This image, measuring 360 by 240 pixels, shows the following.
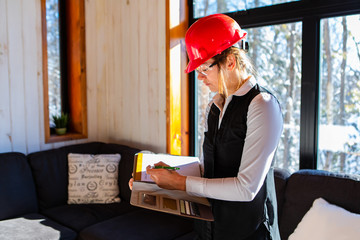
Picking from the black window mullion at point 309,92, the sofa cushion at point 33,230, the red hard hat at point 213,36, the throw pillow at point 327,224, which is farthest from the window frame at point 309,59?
the sofa cushion at point 33,230

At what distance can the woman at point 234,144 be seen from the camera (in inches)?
41.3

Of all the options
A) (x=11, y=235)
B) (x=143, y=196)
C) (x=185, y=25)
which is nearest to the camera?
(x=143, y=196)

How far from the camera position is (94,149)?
313cm

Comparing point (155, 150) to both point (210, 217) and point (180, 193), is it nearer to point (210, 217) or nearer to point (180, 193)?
point (180, 193)

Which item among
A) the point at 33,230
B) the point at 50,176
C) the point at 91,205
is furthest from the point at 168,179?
the point at 50,176

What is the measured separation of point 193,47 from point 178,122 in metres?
1.65

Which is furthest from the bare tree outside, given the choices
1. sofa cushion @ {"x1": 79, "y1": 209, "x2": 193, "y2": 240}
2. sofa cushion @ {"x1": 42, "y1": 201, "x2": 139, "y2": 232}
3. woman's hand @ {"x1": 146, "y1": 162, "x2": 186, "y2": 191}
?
woman's hand @ {"x1": 146, "y1": 162, "x2": 186, "y2": 191}

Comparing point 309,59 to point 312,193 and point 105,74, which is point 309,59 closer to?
point 312,193

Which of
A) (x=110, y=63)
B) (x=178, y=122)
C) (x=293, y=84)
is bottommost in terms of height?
(x=178, y=122)

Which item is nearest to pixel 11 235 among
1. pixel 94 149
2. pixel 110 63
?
pixel 94 149

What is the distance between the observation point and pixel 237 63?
1.19 metres

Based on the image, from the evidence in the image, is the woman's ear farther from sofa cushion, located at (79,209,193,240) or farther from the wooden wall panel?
the wooden wall panel

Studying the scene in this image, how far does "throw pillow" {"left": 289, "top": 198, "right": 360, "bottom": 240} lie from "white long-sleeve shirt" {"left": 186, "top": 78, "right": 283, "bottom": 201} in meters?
0.81

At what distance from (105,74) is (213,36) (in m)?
2.38
